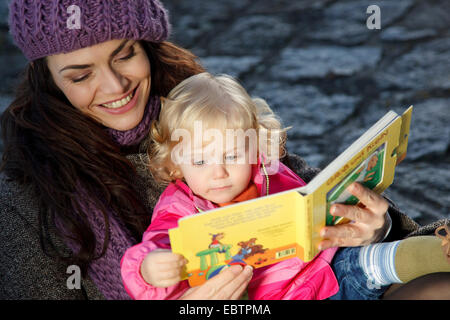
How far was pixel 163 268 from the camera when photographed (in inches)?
59.6

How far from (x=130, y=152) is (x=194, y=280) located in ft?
1.94

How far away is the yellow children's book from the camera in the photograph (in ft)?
4.93

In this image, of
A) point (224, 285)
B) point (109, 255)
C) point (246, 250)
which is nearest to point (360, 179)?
point (246, 250)

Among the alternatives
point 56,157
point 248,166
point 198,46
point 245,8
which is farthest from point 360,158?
point 245,8

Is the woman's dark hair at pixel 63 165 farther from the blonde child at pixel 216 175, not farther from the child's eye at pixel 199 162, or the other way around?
the child's eye at pixel 199 162

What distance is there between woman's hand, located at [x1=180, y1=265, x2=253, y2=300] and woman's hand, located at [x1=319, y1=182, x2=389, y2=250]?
25cm

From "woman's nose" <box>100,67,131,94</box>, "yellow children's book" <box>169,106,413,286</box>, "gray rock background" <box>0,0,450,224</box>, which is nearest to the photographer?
"yellow children's book" <box>169,106,413,286</box>

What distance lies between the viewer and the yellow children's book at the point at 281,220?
4.93 feet

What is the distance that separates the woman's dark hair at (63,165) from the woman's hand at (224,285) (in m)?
0.34

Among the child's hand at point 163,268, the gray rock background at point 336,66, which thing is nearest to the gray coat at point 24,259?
the child's hand at point 163,268

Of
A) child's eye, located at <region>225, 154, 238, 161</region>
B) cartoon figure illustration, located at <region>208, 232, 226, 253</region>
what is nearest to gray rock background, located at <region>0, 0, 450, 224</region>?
child's eye, located at <region>225, 154, 238, 161</region>

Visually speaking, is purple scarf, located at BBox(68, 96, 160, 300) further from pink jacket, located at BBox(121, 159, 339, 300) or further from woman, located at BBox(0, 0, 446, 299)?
pink jacket, located at BBox(121, 159, 339, 300)

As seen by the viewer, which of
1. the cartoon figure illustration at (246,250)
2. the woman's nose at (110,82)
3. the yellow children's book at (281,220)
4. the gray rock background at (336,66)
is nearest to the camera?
the yellow children's book at (281,220)

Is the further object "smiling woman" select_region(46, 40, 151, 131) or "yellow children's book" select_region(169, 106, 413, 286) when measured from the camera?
"smiling woman" select_region(46, 40, 151, 131)
